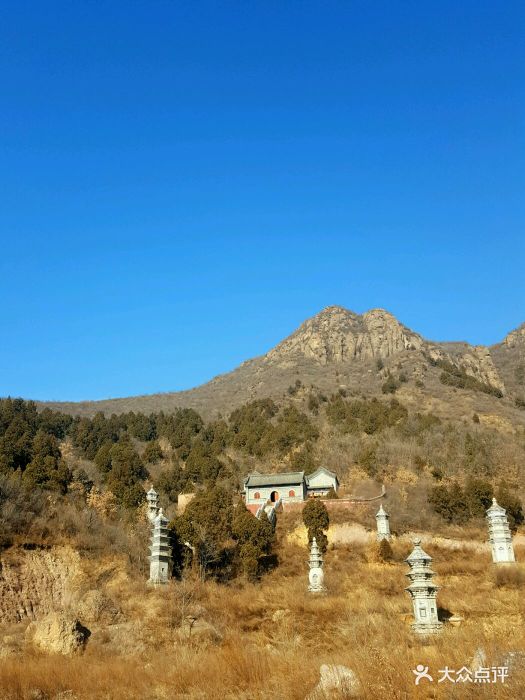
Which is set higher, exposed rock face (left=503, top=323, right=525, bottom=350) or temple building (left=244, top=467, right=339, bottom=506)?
exposed rock face (left=503, top=323, right=525, bottom=350)

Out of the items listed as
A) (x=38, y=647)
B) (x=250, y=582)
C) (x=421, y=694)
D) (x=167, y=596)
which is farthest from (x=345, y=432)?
(x=421, y=694)

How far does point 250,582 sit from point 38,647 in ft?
40.9

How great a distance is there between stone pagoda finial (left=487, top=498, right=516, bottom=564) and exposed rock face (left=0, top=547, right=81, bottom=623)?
61.7 ft

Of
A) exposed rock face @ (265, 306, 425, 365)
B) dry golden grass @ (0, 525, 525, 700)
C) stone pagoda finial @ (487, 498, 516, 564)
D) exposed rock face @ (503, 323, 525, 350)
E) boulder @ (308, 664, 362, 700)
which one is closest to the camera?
boulder @ (308, 664, 362, 700)

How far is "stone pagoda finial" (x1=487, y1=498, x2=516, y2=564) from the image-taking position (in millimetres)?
24141

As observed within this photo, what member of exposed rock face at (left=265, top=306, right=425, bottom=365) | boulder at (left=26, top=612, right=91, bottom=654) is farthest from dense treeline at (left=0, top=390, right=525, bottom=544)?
exposed rock face at (left=265, top=306, right=425, bottom=365)

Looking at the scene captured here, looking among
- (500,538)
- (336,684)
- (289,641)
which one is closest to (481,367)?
(500,538)

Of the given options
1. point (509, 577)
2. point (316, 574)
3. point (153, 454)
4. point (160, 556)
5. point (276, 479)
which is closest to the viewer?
point (509, 577)

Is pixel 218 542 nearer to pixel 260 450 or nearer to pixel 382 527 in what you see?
pixel 382 527

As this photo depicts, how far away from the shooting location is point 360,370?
10294cm

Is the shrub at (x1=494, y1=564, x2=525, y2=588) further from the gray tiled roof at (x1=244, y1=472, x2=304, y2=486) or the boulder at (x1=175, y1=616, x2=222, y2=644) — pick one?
the gray tiled roof at (x1=244, y1=472, x2=304, y2=486)

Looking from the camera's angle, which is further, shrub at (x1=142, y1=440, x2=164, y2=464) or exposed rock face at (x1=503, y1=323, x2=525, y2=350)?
exposed rock face at (x1=503, y1=323, x2=525, y2=350)

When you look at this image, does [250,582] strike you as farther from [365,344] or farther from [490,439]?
[365,344]

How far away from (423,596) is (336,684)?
725 cm
